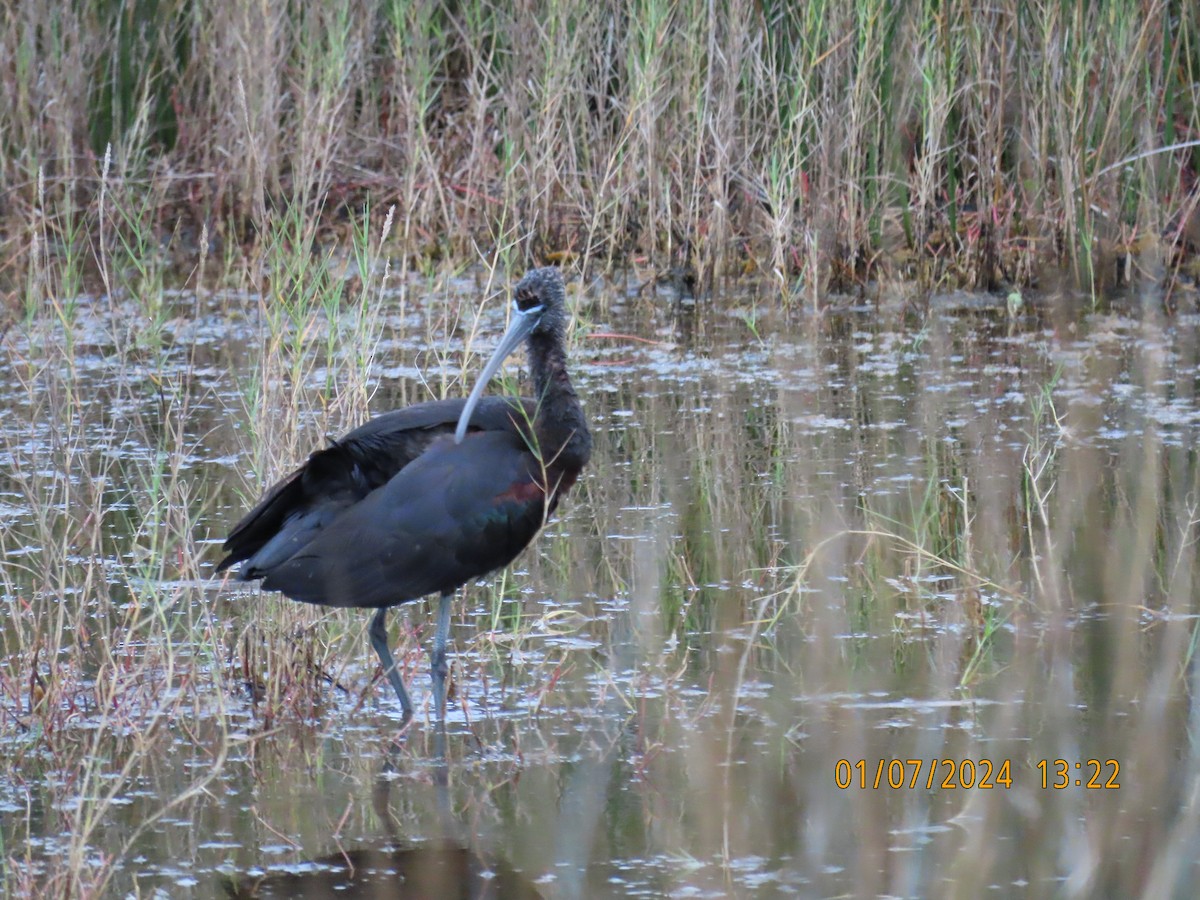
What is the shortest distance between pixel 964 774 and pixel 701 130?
4.43 m

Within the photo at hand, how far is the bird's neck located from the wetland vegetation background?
0.39 metres

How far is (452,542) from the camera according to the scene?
3.94 m

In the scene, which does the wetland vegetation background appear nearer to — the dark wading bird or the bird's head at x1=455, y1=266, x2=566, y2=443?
the dark wading bird

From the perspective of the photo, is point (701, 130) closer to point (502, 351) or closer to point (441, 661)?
point (502, 351)

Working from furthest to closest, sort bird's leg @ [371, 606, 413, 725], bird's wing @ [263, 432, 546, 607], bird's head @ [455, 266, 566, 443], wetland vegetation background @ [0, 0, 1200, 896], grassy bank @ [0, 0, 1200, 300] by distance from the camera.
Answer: grassy bank @ [0, 0, 1200, 300] < bird's head @ [455, 266, 566, 443] < bird's leg @ [371, 606, 413, 725] < bird's wing @ [263, 432, 546, 607] < wetland vegetation background @ [0, 0, 1200, 896]

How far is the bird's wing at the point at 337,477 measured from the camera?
394 cm

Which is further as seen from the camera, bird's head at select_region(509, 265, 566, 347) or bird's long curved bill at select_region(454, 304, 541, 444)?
bird's head at select_region(509, 265, 566, 347)

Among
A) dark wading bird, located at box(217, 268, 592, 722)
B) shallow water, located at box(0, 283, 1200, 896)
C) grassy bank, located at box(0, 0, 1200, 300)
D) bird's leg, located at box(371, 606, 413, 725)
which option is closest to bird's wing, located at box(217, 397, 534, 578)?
dark wading bird, located at box(217, 268, 592, 722)

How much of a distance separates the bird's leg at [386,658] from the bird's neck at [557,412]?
519 millimetres

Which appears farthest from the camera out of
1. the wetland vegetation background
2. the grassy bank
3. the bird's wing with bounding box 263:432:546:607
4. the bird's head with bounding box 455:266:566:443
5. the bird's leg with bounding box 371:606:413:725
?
the grassy bank

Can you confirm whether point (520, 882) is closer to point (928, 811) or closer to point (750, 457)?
point (928, 811)

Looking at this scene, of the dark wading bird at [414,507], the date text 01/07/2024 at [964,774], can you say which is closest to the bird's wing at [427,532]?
the dark wading bird at [414,507]

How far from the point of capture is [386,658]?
401cm

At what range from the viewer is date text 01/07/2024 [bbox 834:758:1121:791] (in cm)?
341
